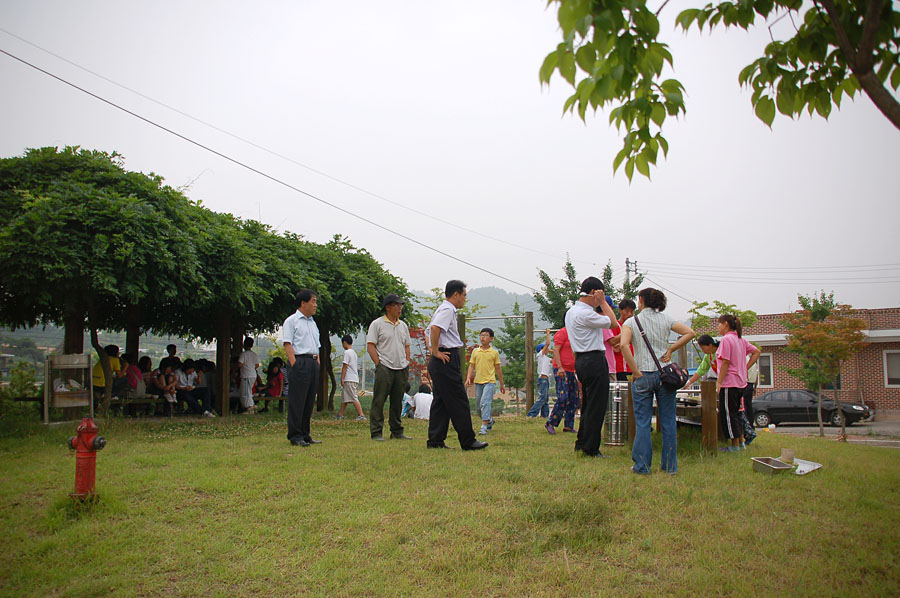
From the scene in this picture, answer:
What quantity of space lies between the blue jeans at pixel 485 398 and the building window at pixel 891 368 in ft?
99.2

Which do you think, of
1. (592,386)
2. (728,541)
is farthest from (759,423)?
(728,541)

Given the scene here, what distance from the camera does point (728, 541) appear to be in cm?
432

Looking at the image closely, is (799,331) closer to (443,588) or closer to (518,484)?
(518,484)

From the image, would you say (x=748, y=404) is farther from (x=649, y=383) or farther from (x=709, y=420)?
(x=649, y=383)

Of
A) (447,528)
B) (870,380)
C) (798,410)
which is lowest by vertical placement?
(798,410)

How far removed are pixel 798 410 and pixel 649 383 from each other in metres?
23.1

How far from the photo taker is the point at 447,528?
4.62m

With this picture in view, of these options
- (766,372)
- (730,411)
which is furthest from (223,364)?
(766,372)

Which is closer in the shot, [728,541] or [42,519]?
[728,541]

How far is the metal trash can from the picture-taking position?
7812 millimetres

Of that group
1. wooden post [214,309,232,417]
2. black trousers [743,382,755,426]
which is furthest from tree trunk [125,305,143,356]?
black trousers [743,382,755,426]

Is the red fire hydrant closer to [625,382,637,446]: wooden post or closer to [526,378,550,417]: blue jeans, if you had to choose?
[625,382,637,446]: wooden post

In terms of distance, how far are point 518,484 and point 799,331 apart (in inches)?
747

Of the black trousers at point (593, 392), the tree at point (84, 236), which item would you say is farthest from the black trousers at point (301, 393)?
the black trousers at point (593, 392)
